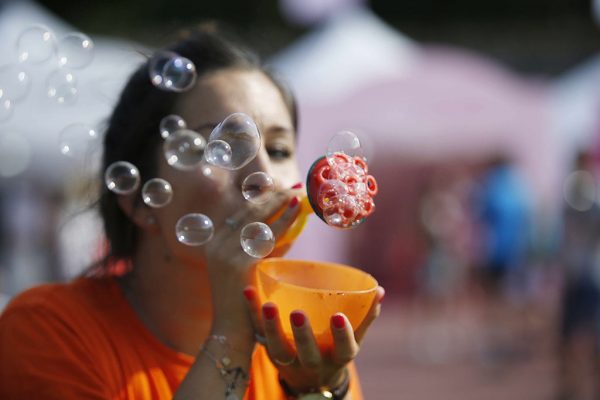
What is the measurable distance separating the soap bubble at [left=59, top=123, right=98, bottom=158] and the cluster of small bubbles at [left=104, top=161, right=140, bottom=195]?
0.21 meters

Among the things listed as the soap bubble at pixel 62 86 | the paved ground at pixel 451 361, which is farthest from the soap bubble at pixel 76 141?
the paved ground at pixel 451 361

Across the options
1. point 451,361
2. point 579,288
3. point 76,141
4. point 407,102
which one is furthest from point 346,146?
point 407,102

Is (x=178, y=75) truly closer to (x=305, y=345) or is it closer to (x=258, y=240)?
(x=258, y=240)

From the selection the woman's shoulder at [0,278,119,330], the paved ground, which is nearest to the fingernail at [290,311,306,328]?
the woman's shoulder at [0,278,119,330]

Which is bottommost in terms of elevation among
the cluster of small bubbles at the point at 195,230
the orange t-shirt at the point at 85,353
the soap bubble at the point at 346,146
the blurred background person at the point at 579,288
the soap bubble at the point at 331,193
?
the blurred background person at the point at 579,288

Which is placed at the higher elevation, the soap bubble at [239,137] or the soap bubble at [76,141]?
the soap bubble at [239,137]

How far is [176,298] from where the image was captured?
5.28 ft

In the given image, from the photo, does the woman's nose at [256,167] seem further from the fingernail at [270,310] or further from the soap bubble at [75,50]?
the soap bubble at [75,50]

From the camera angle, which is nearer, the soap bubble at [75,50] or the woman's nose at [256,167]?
the woman's nose at [256,167]

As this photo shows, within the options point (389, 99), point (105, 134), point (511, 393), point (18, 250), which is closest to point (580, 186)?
point (511, 393)

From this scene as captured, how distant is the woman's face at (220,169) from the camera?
59.2 inches

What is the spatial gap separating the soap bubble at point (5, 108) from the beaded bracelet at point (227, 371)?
87 centimetres

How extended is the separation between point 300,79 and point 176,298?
6452 mm

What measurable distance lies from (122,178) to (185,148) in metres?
0.17
